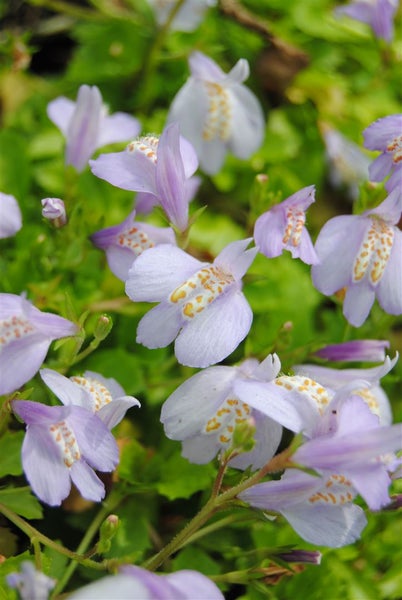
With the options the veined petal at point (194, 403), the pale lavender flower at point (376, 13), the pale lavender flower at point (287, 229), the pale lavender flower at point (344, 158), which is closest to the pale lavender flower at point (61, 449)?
the veined petal at point (194, 403)

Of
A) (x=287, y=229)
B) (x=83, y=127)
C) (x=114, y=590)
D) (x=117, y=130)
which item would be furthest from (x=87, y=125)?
(x=114, y=590)

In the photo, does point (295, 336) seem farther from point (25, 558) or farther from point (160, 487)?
point (25, 558)

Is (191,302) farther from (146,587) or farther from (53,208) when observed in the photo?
(146,587)

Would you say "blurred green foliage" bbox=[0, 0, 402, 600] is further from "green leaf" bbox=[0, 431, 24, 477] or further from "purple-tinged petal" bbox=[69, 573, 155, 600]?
"purple-tinged petal" bbox=[69, 573, 155, 600]

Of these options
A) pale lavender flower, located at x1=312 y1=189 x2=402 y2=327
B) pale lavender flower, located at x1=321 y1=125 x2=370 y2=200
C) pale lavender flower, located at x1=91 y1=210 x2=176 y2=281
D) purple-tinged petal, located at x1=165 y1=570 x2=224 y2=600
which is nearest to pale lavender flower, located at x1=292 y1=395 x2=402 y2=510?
purple-tinged petal, located at x1=165 y1=570 x2=224 y2=600

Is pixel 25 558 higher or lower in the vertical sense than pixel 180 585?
lower

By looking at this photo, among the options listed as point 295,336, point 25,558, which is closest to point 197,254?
point 295,336
